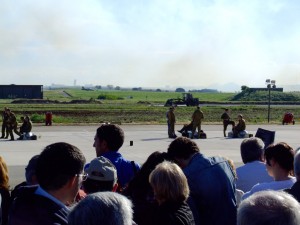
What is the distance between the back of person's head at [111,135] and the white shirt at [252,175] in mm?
1459

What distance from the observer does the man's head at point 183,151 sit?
5492mm

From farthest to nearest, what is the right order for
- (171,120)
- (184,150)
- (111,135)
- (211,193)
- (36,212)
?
1. (171,120)
2. (111,135)
3. (184,150)
4. (211,193)
5. (36,212)

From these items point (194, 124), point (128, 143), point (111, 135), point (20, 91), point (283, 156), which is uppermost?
point (111, 135)

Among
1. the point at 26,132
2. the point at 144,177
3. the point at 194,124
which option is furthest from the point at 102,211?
the point at 194,124

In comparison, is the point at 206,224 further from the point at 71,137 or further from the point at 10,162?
the point at 71,137

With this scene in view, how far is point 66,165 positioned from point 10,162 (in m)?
15.2

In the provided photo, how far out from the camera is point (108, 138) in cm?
599

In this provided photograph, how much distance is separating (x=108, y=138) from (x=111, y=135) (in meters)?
0.05

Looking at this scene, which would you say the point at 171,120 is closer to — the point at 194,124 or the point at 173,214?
the point at 194,124

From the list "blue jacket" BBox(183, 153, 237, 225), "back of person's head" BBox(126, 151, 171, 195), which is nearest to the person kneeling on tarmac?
"back of person's head" BBox(126, 151, 171, 195)

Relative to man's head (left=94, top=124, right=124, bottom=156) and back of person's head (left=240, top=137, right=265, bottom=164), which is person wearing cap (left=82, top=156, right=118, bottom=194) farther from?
back of person's head (left=240, top=137, right=265, bottom=164)

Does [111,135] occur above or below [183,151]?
above

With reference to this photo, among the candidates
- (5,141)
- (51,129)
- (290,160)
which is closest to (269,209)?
(290,160)

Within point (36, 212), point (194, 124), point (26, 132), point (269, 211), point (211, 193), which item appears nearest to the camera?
point (269, 211)
